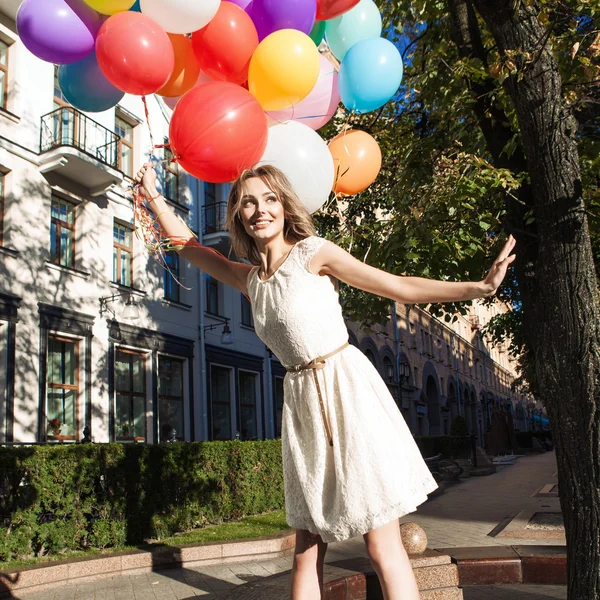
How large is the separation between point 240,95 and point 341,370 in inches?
65.9

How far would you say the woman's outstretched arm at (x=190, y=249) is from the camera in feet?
10.0

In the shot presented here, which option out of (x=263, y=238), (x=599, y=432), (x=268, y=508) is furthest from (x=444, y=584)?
(x=268, y=508)

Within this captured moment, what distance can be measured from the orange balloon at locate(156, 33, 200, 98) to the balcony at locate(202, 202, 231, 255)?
15.4m

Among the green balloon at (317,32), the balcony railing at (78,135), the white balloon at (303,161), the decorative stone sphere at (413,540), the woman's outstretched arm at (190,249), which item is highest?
the balcony railing at (78,135)

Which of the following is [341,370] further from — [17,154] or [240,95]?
[17,154]

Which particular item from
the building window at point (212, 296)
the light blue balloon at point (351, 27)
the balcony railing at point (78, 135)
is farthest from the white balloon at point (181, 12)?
the building window at point (212, 296)

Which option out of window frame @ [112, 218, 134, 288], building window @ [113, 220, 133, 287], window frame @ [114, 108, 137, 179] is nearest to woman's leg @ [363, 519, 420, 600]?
window frame @ [112, 218, 134, 288]

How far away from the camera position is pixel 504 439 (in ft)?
123

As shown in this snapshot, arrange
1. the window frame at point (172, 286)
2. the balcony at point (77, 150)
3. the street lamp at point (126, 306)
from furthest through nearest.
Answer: the window frame at point (172, 286) → the street lamp at point (126, 306) → the balcony at point (77, 150)

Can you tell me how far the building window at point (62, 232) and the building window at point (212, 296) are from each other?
5.69 meters

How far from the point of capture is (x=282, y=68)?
3.75m

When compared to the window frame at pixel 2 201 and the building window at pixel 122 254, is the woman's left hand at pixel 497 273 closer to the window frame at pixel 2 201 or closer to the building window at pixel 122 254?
the window frame at pixel 2 201

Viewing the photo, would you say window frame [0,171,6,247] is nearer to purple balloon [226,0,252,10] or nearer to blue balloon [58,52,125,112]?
blue balloon [58,52,125,112]

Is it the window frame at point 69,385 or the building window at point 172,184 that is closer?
the window frame at point 69,385
